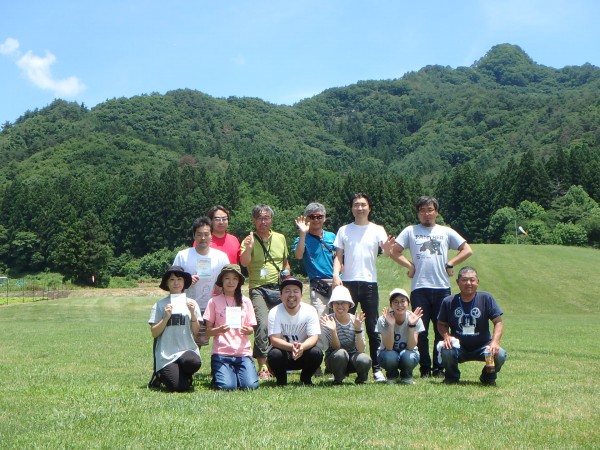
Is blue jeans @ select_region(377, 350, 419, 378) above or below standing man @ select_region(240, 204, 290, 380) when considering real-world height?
below

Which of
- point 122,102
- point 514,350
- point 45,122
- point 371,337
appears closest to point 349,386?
point 371,337

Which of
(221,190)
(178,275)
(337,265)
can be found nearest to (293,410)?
(178,275)

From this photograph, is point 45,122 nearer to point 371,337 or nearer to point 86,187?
point 86,187

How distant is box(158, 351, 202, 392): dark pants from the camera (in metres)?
7.90

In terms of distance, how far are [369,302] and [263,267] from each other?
1.62 metres

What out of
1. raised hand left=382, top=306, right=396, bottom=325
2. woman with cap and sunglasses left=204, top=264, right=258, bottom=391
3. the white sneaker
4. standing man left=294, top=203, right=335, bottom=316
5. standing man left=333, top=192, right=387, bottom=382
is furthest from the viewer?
standing man left=294, top=203, right=335, bottom=316

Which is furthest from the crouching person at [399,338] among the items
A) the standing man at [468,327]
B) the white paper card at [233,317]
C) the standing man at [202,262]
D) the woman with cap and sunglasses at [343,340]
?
the standing man at [202,262]

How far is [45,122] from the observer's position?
557 feet

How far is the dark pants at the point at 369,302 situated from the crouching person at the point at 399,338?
1.45 feet

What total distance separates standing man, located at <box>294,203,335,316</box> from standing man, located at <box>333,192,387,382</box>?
0.23 meters

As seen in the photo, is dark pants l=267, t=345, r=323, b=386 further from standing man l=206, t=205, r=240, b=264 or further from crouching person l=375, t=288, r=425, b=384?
standing man l=206, t=205, r=240, b=264

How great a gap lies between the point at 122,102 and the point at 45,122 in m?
27.8

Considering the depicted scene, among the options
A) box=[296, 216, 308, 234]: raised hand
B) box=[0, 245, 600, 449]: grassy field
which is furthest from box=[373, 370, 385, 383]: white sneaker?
box=[296, 216, 308, 234]: raised hand

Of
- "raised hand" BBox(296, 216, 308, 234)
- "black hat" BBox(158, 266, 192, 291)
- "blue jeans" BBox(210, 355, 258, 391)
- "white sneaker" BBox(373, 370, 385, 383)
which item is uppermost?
"raised hand" BBox(296, 216, 308, 234)
